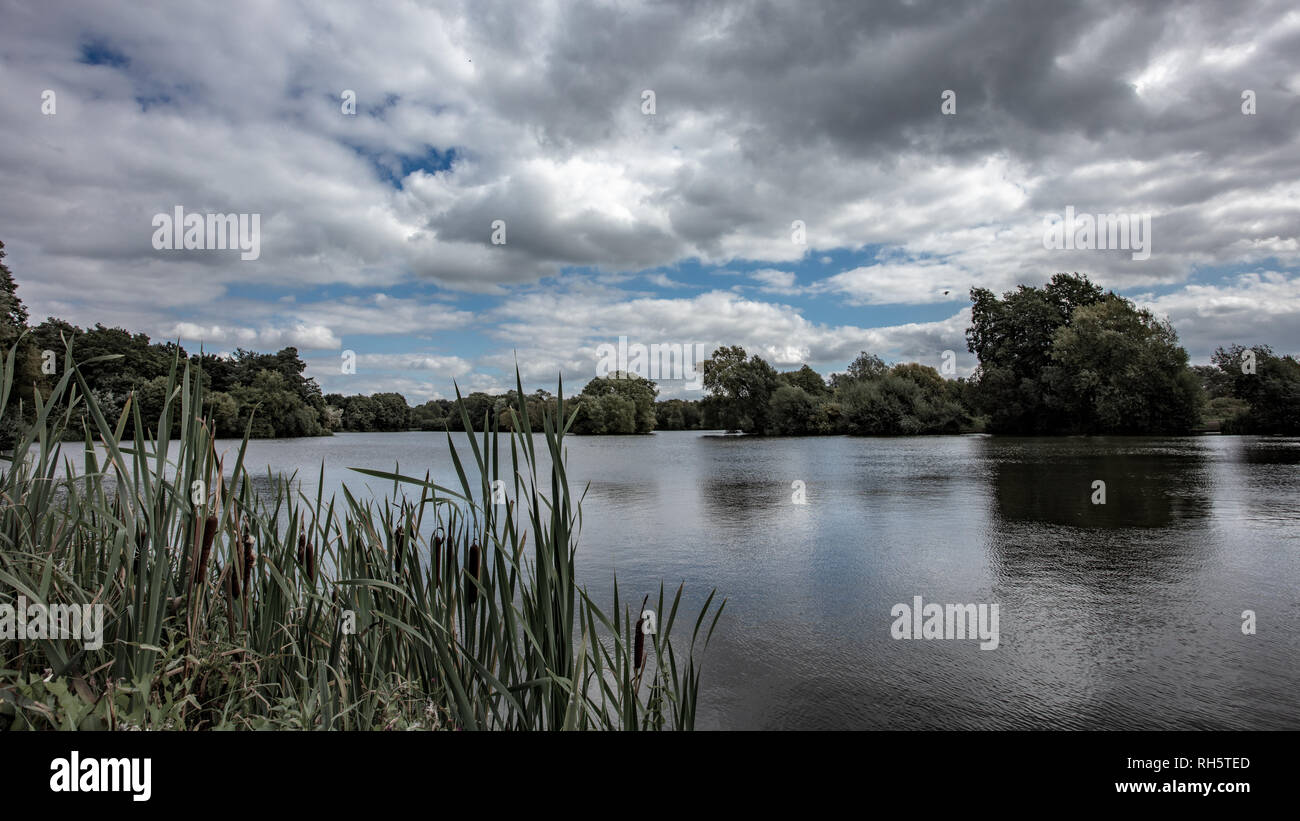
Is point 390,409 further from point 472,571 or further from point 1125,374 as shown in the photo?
point 1125,374

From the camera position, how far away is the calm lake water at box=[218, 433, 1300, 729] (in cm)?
451

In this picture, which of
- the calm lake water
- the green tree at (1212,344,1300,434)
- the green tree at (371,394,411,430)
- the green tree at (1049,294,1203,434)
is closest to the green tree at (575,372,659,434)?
the green tree at (371,394,411,430)

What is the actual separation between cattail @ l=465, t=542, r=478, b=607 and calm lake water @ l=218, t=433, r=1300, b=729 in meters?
2.41

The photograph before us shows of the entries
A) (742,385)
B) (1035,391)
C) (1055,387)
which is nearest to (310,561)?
(1055,387)

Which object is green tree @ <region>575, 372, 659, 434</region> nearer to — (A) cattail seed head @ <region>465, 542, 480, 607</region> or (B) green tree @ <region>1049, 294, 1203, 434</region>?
(B) green tree @ <region>1049, 294, 1203, 434</region>

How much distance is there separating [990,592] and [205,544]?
25.0 ft

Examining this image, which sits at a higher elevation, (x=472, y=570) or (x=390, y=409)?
(x=390, y=409)

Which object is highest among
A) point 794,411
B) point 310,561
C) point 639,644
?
point 794,411

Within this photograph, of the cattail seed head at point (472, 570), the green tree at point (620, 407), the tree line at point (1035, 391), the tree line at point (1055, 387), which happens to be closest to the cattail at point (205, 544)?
the cattail seed head at point (472, 570)

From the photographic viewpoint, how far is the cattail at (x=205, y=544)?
2.04 m

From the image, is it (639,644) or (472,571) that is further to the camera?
(472,571)

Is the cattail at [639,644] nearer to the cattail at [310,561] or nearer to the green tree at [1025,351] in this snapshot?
the cattail at [310,561]

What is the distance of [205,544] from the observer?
6.98 feet
